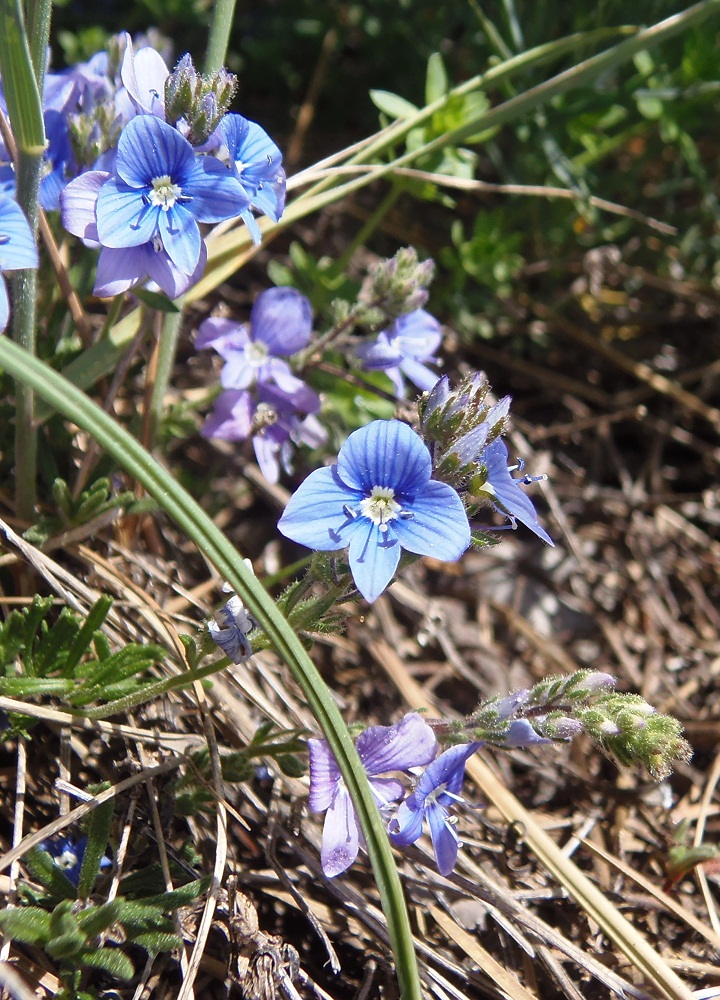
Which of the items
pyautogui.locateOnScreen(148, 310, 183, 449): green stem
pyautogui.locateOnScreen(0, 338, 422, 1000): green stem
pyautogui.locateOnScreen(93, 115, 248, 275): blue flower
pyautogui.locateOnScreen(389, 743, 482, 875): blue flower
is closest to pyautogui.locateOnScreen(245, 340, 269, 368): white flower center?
pyautogui.locateOnScreen(148, 310, 183, 449): green stem

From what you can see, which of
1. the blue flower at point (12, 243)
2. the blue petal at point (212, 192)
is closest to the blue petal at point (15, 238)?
the blue flower at point (12, 243)

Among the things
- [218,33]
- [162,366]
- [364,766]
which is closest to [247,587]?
[364,766]

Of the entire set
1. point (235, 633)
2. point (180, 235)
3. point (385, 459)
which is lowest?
point (235, 633)

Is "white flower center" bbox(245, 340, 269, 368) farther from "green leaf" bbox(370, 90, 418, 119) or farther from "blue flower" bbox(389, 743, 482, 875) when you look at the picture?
"blue flower" bbox(389, 743, 482, 875)

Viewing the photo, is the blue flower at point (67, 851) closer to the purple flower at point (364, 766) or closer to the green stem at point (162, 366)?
the purple flower at point (364, 766)

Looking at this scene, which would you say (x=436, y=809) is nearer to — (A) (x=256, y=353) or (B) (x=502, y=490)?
(B) (x=502, y=490)

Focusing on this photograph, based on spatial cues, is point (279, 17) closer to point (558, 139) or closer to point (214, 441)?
point (558, 139)

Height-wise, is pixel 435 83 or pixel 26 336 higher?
pixel 435 83
